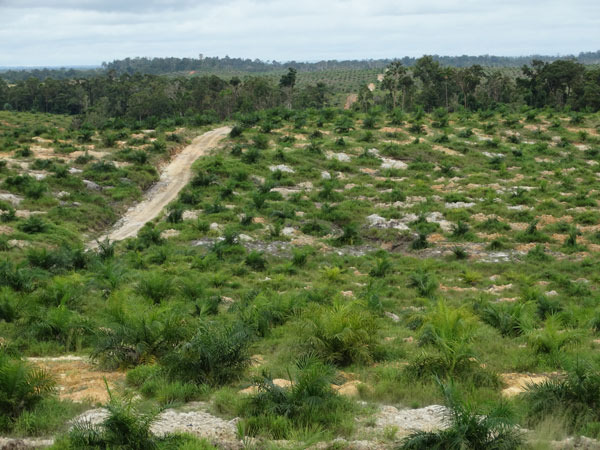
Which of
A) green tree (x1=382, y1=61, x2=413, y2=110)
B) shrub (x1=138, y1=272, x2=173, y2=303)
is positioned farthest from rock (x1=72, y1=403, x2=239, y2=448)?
green tree (x1=382, y1=61, x2=413, y2=110)

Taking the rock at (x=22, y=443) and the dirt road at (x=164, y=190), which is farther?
the dirt road at (x=164, y=190)

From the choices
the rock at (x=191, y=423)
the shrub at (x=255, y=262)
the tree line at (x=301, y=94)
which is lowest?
the shrub at (x=255, y=262)

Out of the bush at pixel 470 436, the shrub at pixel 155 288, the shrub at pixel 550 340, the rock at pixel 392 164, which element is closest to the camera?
the bush at pixel 470 436

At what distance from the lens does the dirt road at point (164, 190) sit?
943 inches

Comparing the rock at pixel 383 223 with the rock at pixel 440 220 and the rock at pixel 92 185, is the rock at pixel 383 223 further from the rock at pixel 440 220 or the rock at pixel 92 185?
the rock at pixel 92 185

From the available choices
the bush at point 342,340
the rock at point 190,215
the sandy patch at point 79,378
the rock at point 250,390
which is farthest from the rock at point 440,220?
the sandy patch at point 79,378

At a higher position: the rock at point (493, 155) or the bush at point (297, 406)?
the rock at point (493, 155)

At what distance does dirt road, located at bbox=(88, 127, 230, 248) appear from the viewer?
24.0 meters

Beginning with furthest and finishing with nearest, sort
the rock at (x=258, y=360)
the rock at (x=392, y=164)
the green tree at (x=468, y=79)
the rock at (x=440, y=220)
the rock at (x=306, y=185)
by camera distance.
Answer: the green tree at (x=468, y=79) < the rock at (x=392, y=164) < the rock at (x=306, y=185) < the rock at (x=440, y=220) < the rock at (x=258, y=360)

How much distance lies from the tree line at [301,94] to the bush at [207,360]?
39666 mm

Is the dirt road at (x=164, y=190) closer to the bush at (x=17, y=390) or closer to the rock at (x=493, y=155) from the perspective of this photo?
the bush at (x=17, y=390)

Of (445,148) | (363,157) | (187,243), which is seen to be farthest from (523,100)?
(187,243)

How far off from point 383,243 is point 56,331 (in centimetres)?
1431

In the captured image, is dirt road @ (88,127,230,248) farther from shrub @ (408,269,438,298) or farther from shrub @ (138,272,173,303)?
shrub @ (408,269,438,298)
